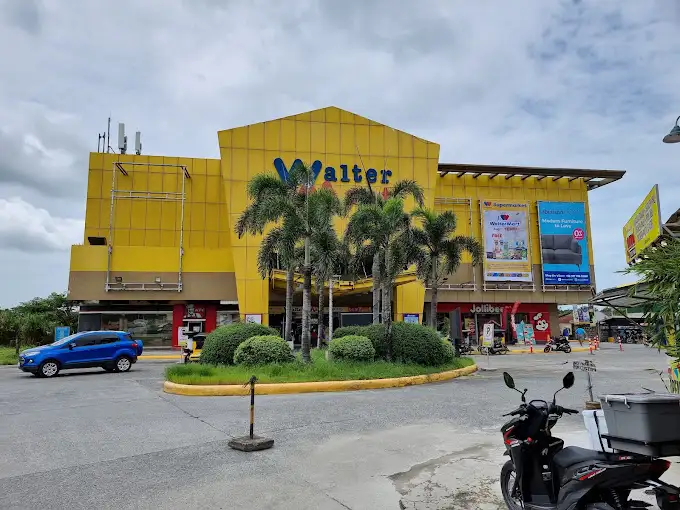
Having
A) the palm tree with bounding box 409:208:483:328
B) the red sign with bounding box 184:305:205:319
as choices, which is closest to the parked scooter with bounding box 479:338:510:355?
the palm tree with bounding box 409:208:483:328

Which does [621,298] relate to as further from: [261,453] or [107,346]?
[107,346]

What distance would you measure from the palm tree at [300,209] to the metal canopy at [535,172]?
2804 centimetres

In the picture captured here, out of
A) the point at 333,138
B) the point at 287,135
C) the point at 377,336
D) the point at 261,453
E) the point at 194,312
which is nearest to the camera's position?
the point at 261,453

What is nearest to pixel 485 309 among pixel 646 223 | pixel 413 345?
pixel 413 345

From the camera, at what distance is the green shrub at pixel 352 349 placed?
17406mm

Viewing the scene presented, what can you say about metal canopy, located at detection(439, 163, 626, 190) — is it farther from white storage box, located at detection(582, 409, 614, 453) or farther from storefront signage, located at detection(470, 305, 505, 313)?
white storage box, located at detection(582, 409, 614, 453)

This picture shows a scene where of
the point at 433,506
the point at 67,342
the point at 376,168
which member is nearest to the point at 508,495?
the point at 433,506

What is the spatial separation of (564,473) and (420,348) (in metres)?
13.6

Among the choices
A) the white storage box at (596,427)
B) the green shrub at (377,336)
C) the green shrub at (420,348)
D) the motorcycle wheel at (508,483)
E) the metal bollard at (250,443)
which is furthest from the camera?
the green shrub at (377,336)

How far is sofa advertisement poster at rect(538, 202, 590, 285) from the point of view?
46156mm

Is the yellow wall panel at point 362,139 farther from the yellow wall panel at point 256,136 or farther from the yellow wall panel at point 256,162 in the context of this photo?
the yellow wall panel at point 256,162

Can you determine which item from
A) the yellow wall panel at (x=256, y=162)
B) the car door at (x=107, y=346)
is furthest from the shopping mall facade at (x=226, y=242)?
the car door at (x=107, y=346)

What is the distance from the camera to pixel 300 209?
64.2 ft

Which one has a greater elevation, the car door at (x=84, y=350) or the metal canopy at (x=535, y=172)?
the metal canopy at (x=535, y=172)
